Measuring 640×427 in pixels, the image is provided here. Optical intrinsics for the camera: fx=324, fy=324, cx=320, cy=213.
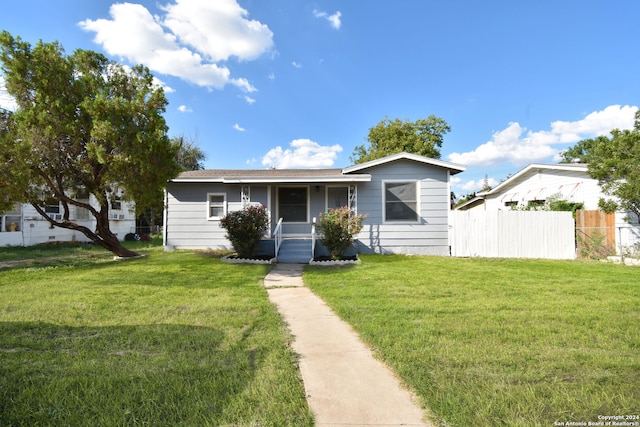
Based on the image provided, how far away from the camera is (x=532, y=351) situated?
3148 mm

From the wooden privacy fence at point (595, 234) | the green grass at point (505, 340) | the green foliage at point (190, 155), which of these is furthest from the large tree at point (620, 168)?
the green foliage at point (190, 155)

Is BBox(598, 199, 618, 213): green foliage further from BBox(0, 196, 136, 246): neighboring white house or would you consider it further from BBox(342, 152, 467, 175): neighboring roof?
BBox(0, 196, 136, 246): neighboring white house

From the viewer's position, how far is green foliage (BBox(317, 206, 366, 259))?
1008 centimetres

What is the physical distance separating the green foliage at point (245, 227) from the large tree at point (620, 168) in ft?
36.9

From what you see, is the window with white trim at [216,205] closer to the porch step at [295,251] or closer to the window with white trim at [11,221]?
the porch step at [295,251]

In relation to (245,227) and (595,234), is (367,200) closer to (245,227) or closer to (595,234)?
(245,227)

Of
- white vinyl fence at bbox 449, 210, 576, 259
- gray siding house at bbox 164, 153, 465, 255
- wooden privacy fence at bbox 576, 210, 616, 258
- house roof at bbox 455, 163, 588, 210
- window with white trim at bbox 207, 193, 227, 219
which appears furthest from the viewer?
house roof at bbox 455, 163, 588, 210

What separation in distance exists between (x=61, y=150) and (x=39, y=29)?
3347 mm

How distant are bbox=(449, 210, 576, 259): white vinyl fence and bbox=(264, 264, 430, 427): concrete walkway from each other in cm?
864

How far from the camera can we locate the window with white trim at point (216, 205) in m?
12.6

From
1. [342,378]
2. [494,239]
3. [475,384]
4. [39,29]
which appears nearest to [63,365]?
[342,378]

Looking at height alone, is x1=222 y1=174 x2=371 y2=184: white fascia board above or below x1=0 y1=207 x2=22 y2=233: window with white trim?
above

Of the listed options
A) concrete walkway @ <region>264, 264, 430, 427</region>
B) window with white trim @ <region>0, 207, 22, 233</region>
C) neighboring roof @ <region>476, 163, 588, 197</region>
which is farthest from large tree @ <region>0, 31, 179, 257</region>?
neighboring roof @ <region>476, 163, 588, 197</region>

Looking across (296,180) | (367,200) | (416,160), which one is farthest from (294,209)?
(416,160)
